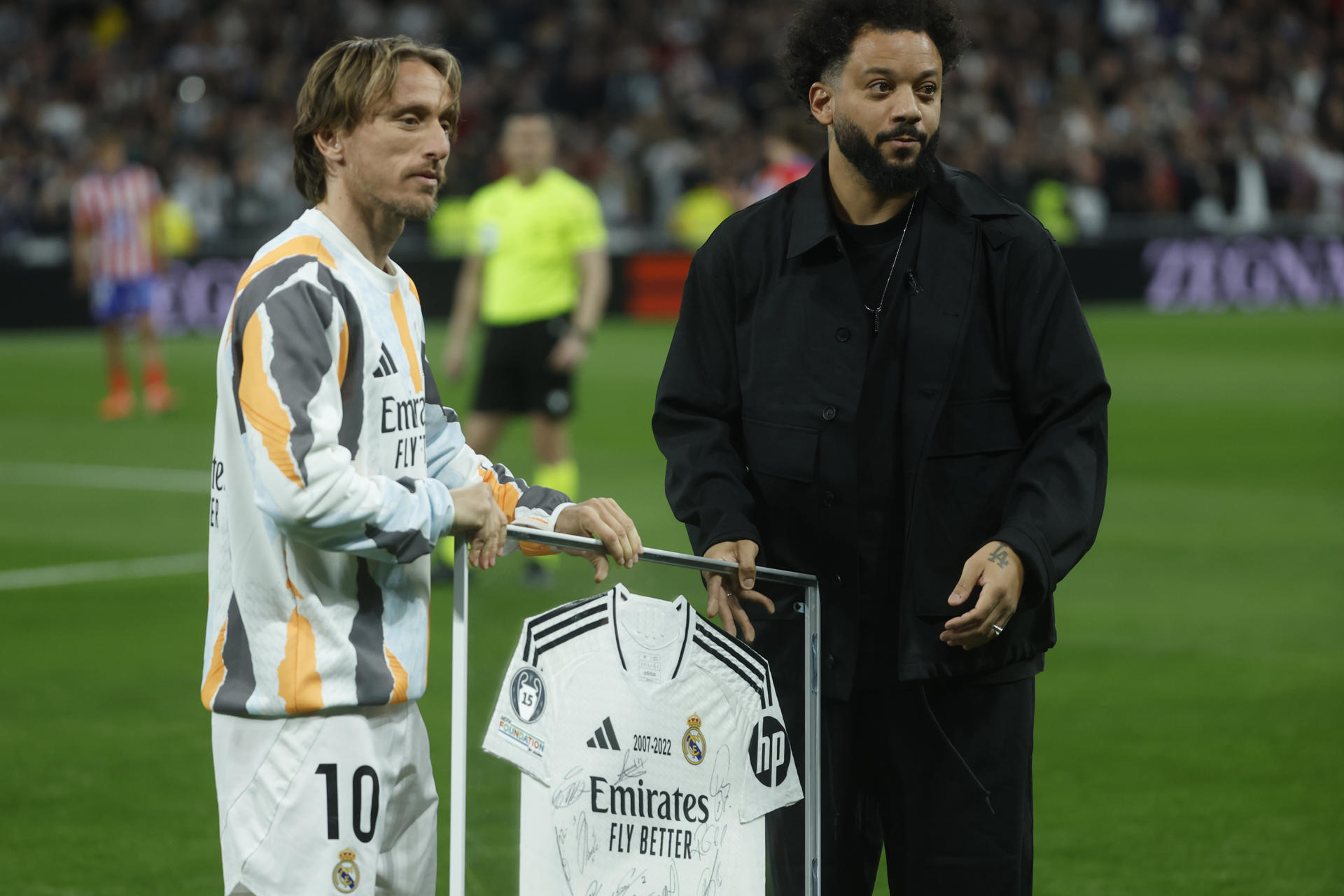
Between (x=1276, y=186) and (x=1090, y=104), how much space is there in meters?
3.65

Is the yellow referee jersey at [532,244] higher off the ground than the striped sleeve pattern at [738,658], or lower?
higher

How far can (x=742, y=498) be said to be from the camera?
10.3 feet

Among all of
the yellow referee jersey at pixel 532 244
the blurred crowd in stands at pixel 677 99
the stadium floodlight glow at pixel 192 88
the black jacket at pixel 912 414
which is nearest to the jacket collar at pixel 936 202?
the black jacket at pixel 912 414

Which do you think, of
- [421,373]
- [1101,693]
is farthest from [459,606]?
[1101,693]

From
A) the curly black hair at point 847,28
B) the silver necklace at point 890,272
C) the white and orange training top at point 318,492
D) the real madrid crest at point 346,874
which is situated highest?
the curly black hair at point 847,28

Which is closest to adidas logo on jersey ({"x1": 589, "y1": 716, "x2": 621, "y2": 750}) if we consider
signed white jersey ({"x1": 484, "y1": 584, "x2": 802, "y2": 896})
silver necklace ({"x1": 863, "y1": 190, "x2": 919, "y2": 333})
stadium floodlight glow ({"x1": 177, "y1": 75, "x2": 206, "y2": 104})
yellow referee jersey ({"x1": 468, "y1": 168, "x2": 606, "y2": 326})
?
signed white jersey ({"x1": 484, "y1": 584, "x2": 802, "y2": 896})

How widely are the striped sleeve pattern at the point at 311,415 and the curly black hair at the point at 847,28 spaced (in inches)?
40.7

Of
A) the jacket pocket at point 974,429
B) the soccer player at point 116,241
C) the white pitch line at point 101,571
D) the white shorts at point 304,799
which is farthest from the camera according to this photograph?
the soccer player at point 116,241

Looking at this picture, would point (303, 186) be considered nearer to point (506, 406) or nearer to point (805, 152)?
point (506, 406)

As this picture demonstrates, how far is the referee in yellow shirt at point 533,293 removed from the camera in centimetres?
941

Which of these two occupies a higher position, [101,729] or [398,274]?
[398,274]

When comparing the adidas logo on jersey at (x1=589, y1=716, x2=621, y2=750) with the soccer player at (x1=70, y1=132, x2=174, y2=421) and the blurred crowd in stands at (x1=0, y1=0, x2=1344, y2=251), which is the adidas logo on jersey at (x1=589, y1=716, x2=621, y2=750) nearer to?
the soccer player at (x1=70, y1=132, x2=174, y2=421)

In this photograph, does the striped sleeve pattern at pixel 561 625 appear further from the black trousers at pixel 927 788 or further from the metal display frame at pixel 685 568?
the black trousers at pixel 927 788

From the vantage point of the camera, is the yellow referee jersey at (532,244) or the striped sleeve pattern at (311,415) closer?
the striped sleeve pattern at (311,415)
